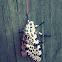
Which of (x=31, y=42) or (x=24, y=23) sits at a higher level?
(x=24, y=23)

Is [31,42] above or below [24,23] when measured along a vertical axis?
below

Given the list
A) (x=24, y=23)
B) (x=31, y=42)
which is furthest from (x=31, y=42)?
(x=24, y=23)

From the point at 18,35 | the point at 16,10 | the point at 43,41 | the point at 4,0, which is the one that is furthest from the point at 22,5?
the point at 43,41

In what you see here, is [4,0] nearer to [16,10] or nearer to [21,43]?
[16,10]

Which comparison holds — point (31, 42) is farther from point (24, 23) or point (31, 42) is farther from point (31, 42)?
point (24, 23)
